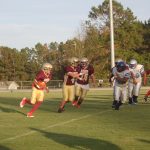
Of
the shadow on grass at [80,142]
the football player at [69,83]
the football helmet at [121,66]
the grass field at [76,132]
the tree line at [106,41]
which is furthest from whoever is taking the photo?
the tree line at [106,41]

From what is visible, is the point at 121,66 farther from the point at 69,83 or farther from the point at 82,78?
the point at 82,78

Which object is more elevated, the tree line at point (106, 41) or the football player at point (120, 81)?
the tree line at point (106, 41)

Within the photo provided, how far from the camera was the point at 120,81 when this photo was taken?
18031 millimetres

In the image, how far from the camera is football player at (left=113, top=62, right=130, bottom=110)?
59.1 feet

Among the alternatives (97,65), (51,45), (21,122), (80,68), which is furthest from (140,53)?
(21,122)

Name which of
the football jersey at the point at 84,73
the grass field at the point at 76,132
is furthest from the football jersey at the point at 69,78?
the grass field at the point at 76,132

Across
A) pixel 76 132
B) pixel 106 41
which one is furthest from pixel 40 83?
pixel 106 41

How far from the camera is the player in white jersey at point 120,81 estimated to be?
1800 centimetres

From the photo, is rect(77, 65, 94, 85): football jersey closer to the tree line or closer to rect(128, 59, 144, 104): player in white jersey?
rect(128, 59, 144, 104): player in white jersey

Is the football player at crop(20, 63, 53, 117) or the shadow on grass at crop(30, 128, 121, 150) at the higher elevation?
the football player at crop(20, 63, 53, 117)

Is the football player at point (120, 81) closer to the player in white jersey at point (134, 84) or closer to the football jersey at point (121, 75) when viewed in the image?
the football jersey at point (121, 75)

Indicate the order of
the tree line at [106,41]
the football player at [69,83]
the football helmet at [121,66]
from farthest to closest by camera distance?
the tree line at [106,41] < the football helmet at [121,66] < the football player at [69,83]

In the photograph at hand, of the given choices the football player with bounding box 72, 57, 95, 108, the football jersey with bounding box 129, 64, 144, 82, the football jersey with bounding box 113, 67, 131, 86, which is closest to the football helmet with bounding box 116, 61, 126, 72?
the football jersey with bounding box 113, 67, 131, 86

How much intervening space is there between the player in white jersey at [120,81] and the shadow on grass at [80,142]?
Result: 7.16 metres
